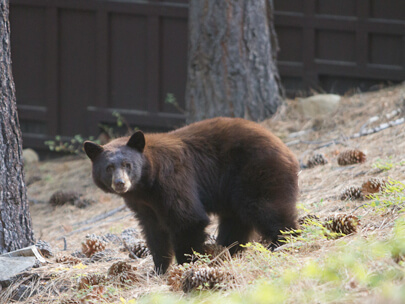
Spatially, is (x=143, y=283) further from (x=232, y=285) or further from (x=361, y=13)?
(x=361, y=13)

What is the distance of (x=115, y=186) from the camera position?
4680 mm

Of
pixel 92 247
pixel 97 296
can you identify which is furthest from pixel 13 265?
pixel 97 296

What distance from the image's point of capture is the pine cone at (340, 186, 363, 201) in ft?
18.0

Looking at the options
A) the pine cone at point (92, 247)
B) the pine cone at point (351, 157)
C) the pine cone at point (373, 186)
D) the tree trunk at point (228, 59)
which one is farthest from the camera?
the tree trunk at point (228, 59)

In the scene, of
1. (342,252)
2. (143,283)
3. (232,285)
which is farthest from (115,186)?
(342,252)

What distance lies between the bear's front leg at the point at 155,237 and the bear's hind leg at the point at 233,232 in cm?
52

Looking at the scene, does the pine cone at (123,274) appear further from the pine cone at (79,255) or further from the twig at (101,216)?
the twig at (101,216)

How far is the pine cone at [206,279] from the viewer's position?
381 centimetres

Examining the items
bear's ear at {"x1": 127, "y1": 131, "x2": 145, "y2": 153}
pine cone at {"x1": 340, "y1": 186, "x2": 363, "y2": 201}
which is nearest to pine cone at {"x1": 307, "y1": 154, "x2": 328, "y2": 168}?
pine cone at {"x1": 340, "y1": 186, "x2": 363, "y2": 201}

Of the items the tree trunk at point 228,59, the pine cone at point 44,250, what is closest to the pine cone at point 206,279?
the pine cone at point 44,250

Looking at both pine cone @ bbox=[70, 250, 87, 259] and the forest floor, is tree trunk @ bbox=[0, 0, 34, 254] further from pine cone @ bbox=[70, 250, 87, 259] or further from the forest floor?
pine cone @ bbox=[70, 250, 87, 259]

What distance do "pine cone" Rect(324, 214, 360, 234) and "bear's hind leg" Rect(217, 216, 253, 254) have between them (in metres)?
1.02

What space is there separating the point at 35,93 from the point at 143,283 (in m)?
6.84

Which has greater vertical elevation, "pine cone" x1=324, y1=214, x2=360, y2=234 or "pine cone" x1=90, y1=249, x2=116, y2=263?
"pine cone" x1=324, y1=214, x2=360, y2=234
